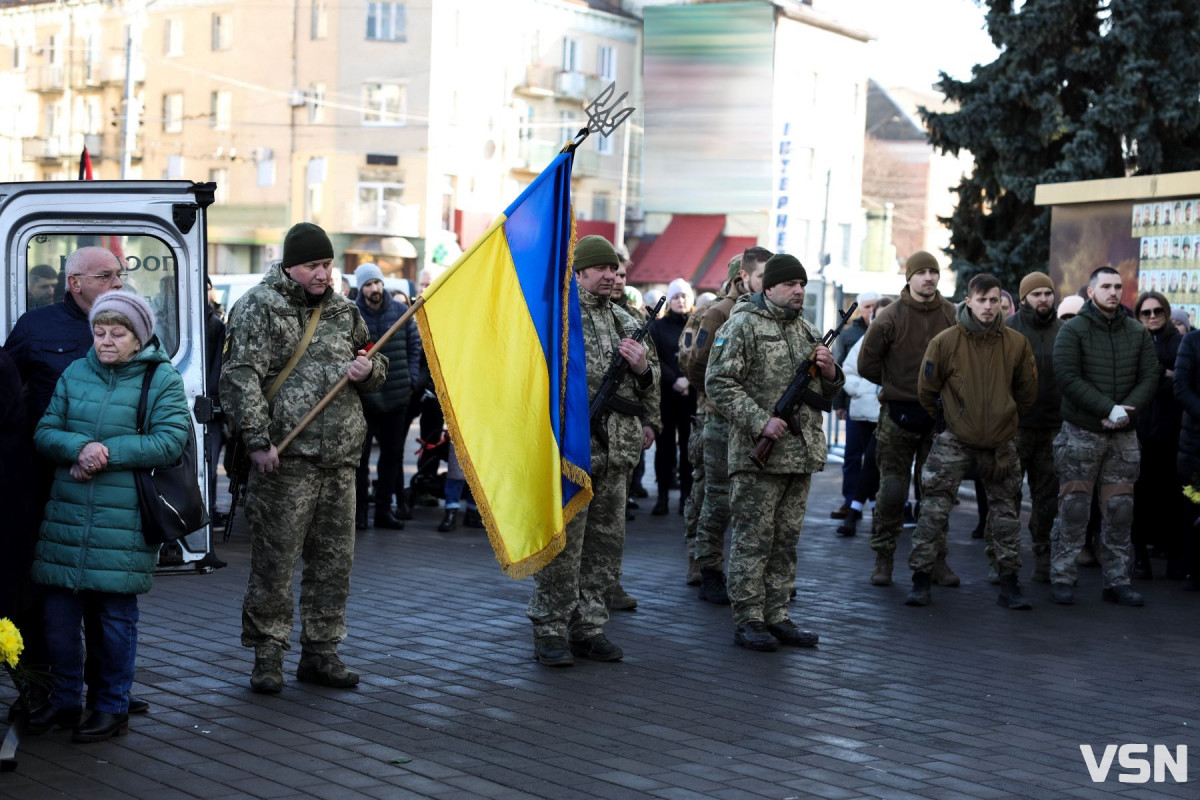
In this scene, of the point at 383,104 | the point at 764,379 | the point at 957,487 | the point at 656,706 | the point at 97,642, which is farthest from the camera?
the point at 383,104

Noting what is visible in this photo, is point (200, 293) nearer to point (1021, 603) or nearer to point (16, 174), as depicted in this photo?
point (1021, 603)

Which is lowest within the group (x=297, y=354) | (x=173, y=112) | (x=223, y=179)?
(x=297, y=354)

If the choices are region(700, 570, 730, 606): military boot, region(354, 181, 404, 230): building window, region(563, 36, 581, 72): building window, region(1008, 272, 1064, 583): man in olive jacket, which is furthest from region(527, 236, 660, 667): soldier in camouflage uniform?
region(563, 36, 581, 72): building window

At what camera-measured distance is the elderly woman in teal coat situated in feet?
21.0

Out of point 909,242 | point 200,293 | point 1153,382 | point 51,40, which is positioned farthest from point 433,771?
point 909,242

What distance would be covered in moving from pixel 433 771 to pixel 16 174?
62.8 m

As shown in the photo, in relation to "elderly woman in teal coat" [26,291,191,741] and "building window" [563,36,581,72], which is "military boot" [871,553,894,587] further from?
"building window" [563,36,581,72]

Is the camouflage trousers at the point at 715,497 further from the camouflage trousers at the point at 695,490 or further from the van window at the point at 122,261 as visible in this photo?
the van window at the point at 122,261

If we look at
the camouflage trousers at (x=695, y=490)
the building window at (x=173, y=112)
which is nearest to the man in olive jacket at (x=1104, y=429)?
the camouflage trousers at (x=695, y=490)

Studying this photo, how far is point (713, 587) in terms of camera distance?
33.8ft

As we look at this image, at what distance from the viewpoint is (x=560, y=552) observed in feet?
26.5

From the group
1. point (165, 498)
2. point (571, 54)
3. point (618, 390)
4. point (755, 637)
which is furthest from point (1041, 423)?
point (571, 54)

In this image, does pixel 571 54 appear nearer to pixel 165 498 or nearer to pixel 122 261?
pixel 122 261

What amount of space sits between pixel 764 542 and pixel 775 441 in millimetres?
548
